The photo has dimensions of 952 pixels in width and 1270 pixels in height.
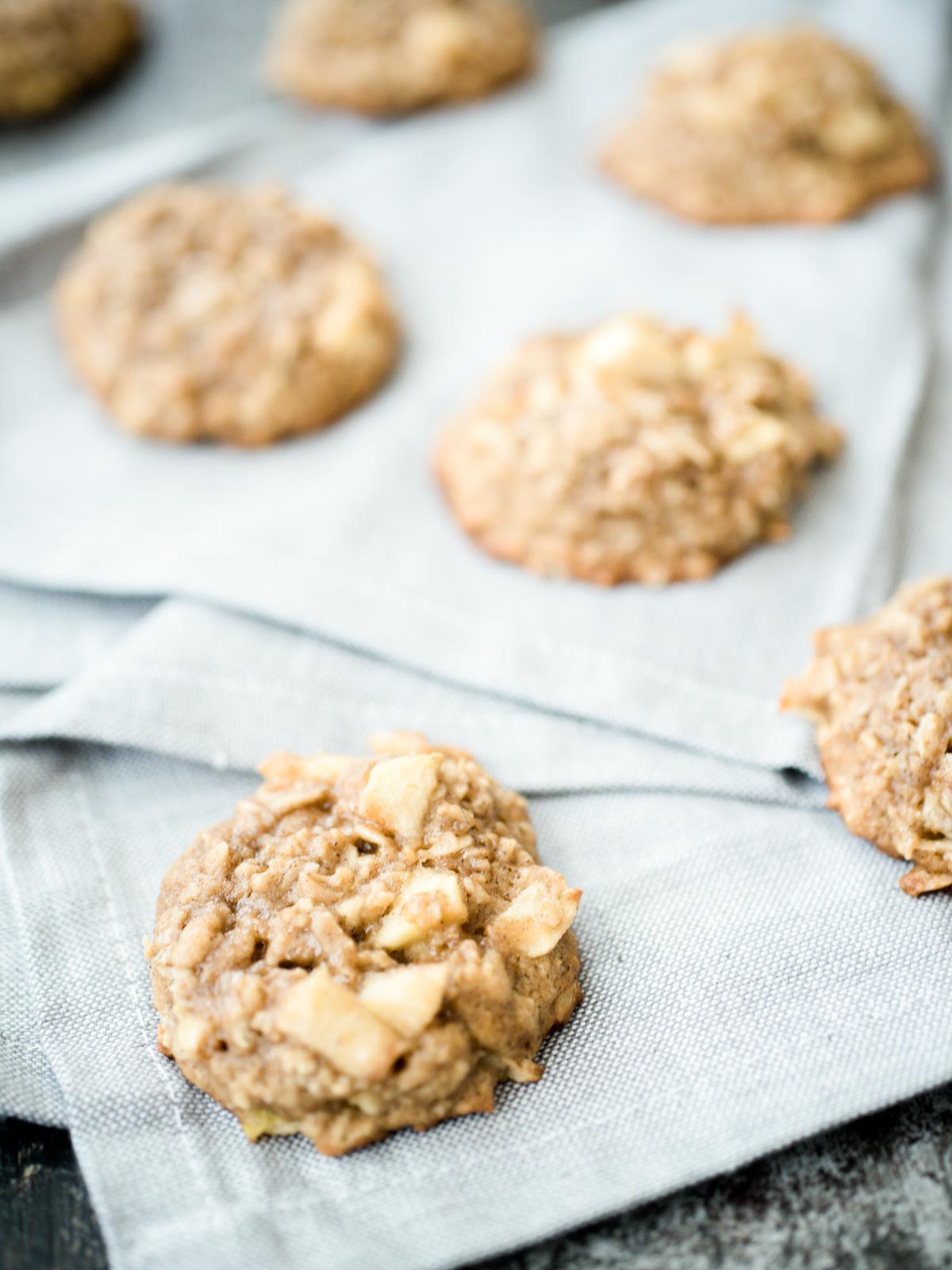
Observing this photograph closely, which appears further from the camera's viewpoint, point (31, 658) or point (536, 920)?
point (31, 658)


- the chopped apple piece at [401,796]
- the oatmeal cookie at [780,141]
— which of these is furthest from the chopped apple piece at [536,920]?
the oatmeal cookie at [780,141]

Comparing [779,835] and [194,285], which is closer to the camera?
[779,835]

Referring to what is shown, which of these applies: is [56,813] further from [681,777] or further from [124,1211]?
[681,777]

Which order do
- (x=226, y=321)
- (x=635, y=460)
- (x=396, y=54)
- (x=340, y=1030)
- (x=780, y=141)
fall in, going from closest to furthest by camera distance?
(x=340, y=1030), (x=635, y=460), (x=226, y=321), (x=780, y=141), (x=396, y=54)

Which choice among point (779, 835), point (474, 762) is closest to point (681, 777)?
point (779, 835)

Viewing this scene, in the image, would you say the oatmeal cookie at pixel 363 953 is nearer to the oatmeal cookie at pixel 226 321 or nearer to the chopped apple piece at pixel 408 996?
the chopped apple piece at pixel 408 996

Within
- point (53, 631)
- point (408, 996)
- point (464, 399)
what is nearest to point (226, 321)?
point (464, 399)

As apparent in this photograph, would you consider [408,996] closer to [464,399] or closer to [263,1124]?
[263,1124]
